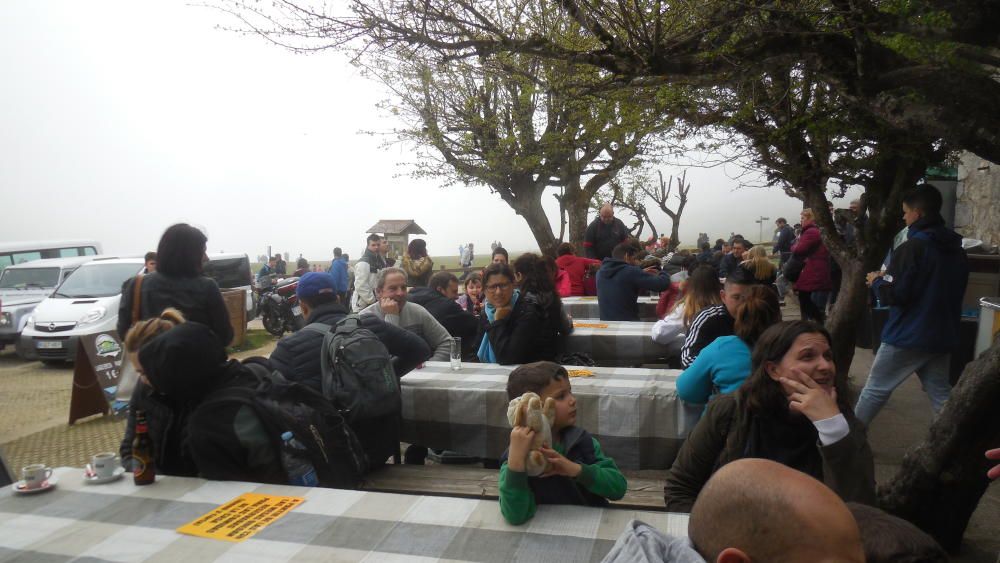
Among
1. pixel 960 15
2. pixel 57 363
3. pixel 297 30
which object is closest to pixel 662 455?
pixel 960 15

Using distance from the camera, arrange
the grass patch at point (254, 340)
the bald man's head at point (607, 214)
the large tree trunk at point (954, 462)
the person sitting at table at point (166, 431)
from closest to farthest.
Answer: the person sitting at table at point (166, 431)
the large tree trunk at point (954, 462)
the bald man's head at point (607, 214)
the grass patch at point (254, 340)

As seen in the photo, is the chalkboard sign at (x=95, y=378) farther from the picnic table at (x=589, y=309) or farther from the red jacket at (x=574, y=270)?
the red jacket at (x=574, y=270)

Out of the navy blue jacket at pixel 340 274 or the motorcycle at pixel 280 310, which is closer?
the motorcycle at pixel 280 310

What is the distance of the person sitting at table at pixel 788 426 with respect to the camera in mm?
1903

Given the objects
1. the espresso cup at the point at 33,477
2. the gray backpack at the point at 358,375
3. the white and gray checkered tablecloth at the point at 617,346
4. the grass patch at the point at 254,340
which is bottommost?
the grass patch at the point at 254,340

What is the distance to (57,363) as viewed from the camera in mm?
10406

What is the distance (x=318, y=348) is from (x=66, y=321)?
28.3ft

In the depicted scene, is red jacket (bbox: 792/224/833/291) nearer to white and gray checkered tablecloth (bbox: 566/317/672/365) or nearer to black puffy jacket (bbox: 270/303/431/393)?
white and gray checkered tablecloth (bbox: 566/317/672/365)

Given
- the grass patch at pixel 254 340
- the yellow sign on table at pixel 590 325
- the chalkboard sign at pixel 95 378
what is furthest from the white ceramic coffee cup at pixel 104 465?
the grass patch at pixel 254 340

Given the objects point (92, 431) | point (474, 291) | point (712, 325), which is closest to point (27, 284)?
point (92, 431)

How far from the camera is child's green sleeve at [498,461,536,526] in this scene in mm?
1800

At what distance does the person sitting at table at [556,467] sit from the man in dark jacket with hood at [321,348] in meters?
1.12

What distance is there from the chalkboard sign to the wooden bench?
4.77 meters

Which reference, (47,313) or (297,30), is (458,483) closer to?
(297,30)
